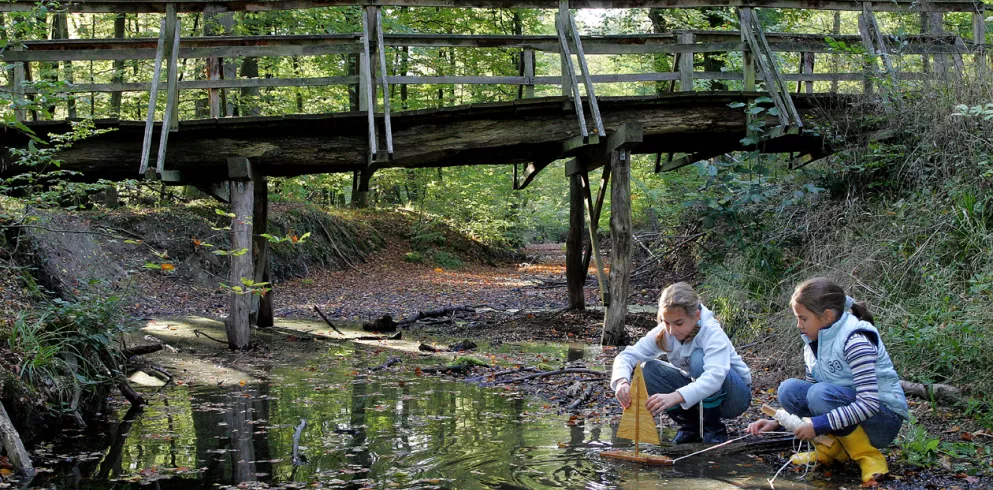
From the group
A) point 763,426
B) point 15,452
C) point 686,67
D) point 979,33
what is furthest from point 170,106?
point 979,33

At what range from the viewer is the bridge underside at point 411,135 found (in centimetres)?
937

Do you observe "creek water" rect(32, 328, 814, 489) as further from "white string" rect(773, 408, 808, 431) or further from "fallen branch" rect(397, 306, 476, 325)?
"fallen branch" rect(397, 306, 476, 325)

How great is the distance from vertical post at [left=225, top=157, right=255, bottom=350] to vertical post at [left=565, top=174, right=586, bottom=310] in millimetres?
5255

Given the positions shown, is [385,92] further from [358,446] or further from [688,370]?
[688,370]

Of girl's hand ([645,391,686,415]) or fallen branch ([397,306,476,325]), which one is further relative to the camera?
fallen branch ([397,306,476,325])

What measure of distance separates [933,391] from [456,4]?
6731 millimetres

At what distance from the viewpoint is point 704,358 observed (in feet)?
14.6

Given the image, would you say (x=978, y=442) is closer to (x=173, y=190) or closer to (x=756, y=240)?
(x=756, y=240)

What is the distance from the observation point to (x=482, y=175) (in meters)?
25.8

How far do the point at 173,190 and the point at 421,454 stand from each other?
59.3 ft

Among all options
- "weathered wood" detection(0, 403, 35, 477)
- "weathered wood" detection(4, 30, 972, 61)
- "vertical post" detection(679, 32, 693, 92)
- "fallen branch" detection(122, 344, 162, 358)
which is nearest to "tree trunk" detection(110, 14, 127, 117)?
"weathered wood" detection(4, 30, 972, 61)

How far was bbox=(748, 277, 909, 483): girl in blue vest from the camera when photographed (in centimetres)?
394

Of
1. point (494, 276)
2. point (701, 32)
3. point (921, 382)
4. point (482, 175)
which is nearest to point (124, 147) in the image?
point (701, 32)

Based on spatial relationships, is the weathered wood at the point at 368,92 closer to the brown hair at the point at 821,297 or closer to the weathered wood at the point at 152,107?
the weathered wood at the point at 152,107
